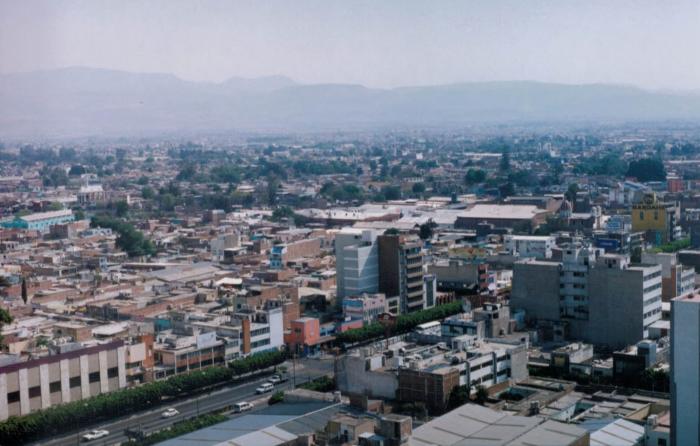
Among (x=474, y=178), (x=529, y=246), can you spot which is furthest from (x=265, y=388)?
(x=474, y=178)

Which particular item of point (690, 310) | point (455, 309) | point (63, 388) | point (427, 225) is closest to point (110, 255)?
point (427, 225)

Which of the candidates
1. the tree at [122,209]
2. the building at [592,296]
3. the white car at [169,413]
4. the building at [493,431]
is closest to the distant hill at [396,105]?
the tree at [122,209]

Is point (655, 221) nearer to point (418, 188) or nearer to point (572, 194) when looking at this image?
point (572, 194)

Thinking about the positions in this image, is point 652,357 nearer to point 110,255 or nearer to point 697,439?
point 697,439

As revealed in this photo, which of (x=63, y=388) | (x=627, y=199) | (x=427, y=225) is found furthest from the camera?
(x=627, y=199)

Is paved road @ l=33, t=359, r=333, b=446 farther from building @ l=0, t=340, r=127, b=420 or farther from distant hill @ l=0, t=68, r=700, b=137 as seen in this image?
distant hill @ l=0, t=68, r=700, b=137
